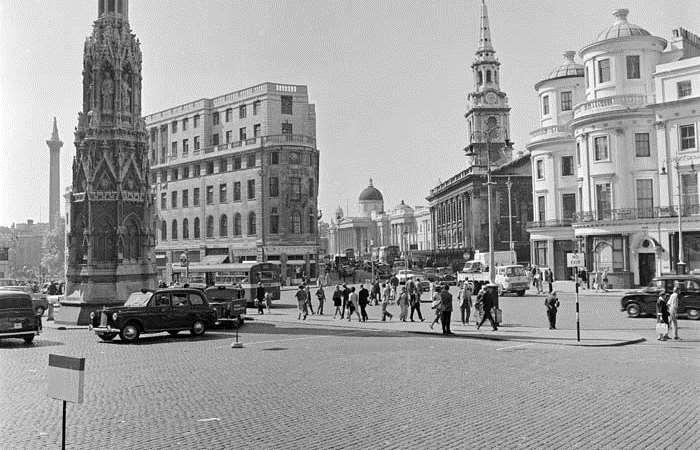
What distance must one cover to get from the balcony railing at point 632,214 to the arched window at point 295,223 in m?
33.4

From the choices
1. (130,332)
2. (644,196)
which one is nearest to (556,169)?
(644,196)

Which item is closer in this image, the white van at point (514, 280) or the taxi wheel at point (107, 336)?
the taxi wheel at point (107, 336)

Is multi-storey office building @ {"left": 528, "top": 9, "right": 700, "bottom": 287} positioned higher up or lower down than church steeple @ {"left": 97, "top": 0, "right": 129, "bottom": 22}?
lower down

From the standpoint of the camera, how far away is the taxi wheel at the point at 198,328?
24219 millimetres

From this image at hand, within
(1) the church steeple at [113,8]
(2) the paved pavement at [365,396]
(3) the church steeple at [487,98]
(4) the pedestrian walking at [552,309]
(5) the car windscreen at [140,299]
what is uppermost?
(3) the church steeple at [487,98]

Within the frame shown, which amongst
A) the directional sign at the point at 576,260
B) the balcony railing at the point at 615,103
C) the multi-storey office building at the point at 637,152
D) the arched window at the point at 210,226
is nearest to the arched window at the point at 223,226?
the arched window at the point at 210,226

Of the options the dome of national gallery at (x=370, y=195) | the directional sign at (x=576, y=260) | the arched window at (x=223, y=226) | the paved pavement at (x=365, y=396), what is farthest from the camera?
the dome of national gallery at (x=370, y=195)

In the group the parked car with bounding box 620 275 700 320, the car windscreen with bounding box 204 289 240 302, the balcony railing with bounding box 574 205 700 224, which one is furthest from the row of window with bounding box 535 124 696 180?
the car windscreen with bounding box 204 289 240 302

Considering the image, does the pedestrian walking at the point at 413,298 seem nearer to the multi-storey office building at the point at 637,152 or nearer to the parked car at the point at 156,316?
the parked car at the point at 156,316

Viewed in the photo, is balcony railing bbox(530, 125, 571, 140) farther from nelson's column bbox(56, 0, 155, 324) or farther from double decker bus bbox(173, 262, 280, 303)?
nelson's column bbox(56, 0, 155, 324)

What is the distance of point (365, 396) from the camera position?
1259cm

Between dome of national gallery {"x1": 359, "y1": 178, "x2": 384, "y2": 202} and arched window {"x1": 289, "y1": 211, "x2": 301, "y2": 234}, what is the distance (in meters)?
115

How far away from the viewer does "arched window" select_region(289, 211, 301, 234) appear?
7581 centimetres

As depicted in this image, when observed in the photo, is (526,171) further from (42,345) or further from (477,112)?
(42,345)
